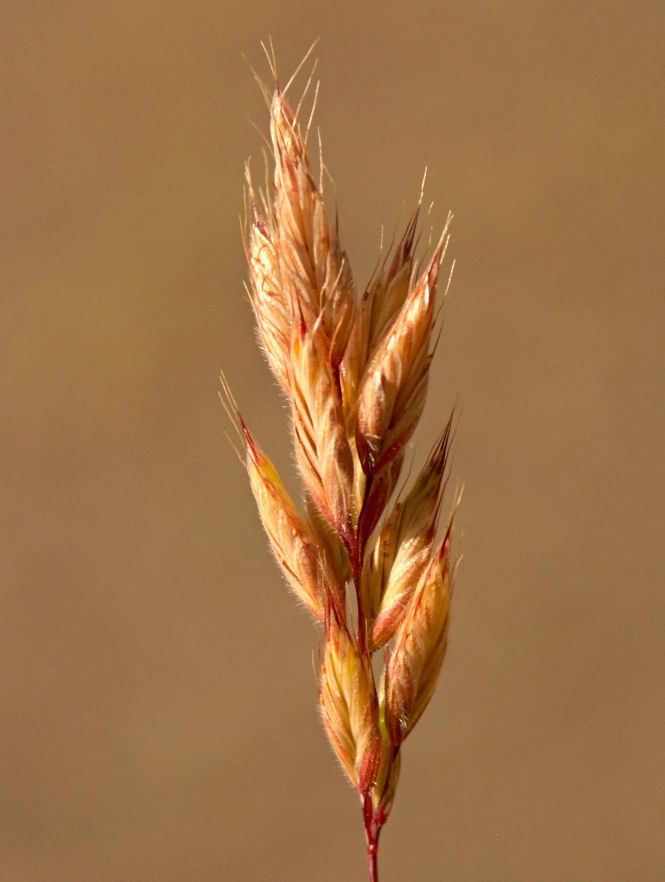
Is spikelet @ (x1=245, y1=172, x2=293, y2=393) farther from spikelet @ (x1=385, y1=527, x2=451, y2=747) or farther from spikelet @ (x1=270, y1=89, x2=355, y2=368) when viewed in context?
spikelet @ (x1=385, y1=527, x2=451, y2=747)

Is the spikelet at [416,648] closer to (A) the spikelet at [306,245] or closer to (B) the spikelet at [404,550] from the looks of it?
(B) the spikelet at [404,550]

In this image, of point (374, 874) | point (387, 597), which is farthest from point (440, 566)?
point (374, 874)

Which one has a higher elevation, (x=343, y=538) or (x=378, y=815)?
(x=343, y=538)

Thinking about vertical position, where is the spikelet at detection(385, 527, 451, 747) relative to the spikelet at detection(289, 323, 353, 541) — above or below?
below

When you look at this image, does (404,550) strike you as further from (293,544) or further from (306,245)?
(306,245)

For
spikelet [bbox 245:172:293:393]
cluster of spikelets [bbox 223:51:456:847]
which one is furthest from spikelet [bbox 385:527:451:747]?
spikelet [bbox 245:172:293:393]

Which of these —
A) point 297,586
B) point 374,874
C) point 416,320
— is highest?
point 416,320

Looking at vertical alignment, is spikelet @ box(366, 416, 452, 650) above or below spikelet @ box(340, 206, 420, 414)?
below

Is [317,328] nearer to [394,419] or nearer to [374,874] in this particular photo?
[394,419]

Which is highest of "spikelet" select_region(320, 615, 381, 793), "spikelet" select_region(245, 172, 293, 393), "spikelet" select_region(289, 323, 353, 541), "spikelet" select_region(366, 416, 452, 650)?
"spikelet" select_region(245, 172, 293, 393)
